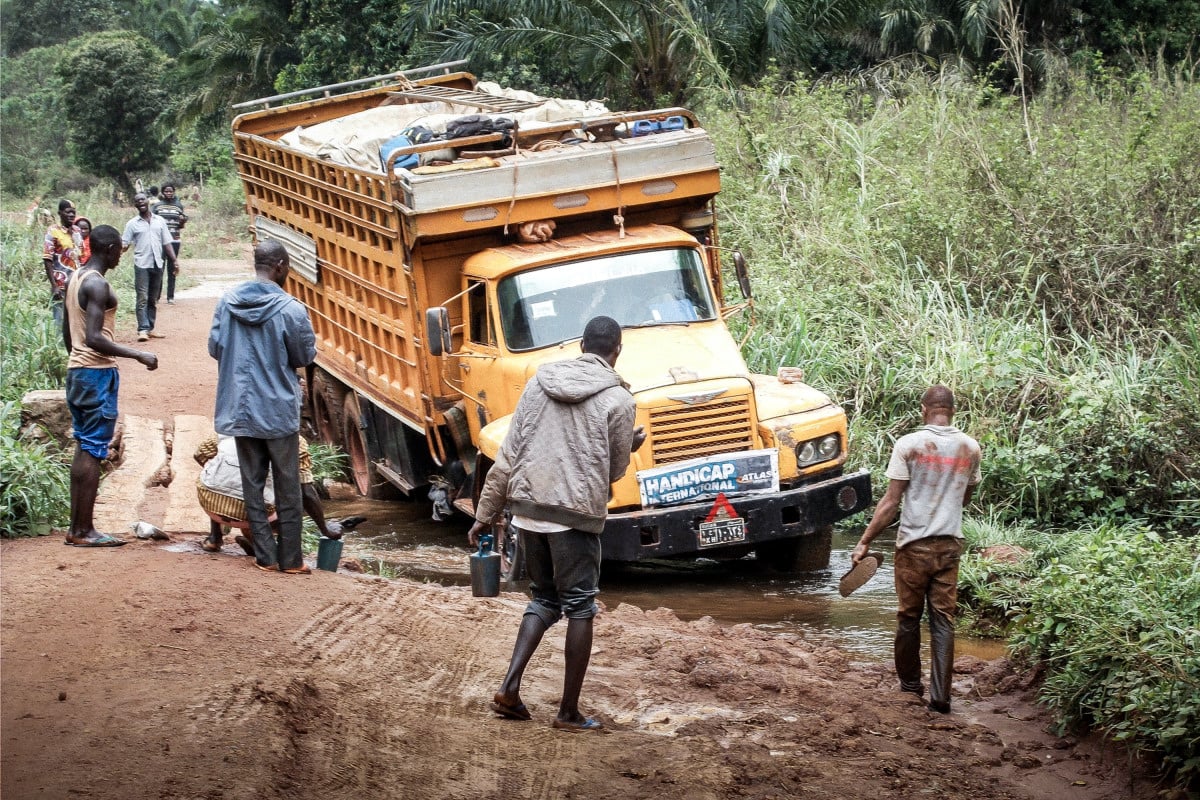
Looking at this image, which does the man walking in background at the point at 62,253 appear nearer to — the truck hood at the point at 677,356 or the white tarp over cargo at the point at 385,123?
the white tarp over cargo at the point at 385,123

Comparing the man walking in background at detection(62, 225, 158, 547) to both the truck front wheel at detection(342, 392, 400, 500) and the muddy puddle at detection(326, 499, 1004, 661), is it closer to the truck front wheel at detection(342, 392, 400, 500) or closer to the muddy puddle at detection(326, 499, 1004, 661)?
the muddy puddle at detection(326, 499, 1004, 661)

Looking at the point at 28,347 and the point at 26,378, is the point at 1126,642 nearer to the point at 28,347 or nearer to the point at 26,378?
the point at 26,378

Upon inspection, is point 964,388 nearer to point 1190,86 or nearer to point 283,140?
point 1190,86

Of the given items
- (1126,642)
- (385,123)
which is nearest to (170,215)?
(385,123)

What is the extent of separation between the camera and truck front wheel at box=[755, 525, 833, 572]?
9.18 m

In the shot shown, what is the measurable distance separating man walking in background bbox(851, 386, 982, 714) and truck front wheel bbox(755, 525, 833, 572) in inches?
110

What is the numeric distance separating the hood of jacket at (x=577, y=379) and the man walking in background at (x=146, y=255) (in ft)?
38.4

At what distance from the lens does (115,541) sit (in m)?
7.64

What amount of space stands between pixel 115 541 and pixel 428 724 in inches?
122

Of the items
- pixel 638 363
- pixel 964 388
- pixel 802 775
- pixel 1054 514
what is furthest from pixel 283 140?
pixel 802 775

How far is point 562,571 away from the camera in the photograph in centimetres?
551

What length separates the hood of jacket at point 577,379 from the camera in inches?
214

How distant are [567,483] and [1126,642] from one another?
8.01ft

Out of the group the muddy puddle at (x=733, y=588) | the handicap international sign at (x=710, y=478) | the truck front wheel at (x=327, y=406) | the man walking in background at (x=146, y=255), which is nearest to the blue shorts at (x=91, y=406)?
the muddy puddle at (x=733, y=588)
